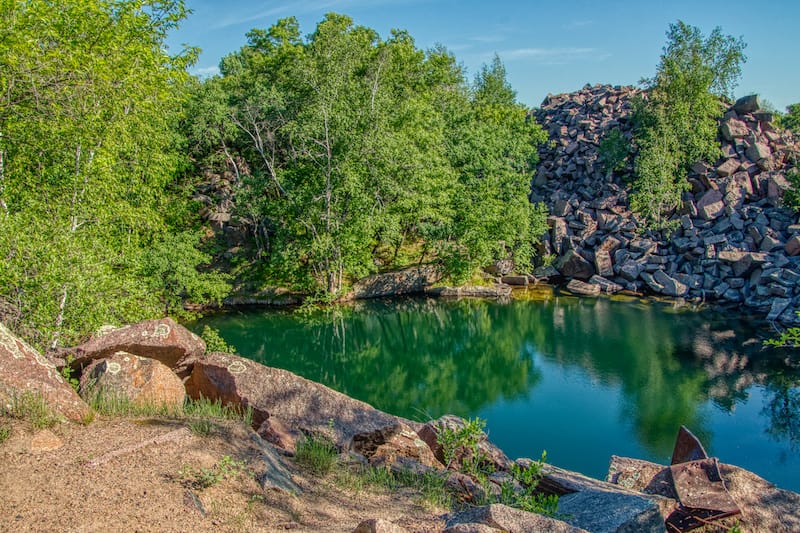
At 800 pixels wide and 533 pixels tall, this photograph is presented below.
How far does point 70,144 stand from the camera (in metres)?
13.2

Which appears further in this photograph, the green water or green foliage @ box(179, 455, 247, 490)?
the green water

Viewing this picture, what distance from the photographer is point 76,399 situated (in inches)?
291

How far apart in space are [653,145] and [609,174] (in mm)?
3653

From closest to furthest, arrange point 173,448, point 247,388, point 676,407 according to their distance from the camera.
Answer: point 173,448 < point 247,388 < point 676,407

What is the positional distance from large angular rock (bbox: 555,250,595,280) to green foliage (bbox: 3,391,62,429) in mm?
31218

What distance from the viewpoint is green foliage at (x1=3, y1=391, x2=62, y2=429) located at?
6668mm

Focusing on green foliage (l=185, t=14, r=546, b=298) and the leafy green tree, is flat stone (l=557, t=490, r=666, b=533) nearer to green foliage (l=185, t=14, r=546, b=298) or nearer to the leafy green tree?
the leafy green tree

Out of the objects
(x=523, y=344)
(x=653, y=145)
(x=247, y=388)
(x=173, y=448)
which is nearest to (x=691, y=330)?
(x=523, y=344)

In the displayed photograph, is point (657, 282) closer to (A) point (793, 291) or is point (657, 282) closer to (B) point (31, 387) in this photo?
(A) point (793, 291)

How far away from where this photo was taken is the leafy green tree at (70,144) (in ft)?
35.5

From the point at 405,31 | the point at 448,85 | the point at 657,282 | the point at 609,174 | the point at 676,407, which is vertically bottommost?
the point at 676,407

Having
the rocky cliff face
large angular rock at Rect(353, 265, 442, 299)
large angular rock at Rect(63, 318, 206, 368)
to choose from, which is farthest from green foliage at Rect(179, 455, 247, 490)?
the rocky cliff face

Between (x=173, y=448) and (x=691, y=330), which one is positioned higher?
(x=173, y=448)

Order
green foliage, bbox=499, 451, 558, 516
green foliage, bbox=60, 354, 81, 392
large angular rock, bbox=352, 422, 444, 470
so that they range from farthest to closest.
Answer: large angular rock, bbox=352, 422, 444, 470
green foliage, bbox=60, 354, 81, 392
green foliage, bbox=499, 451, 558, 516
